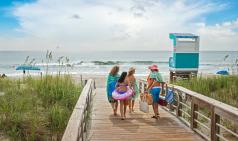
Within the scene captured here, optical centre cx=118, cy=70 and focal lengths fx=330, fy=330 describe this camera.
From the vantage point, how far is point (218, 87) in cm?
1072

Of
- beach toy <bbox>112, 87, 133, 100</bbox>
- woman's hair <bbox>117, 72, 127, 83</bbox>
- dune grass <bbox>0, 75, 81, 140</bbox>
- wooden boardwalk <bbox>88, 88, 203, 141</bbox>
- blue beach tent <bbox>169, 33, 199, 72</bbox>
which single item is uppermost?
blue beach tent <bbox>169, 33, 199, 72</bbox>

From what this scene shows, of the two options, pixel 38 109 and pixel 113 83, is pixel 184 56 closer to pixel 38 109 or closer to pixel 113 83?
pixel 113 83

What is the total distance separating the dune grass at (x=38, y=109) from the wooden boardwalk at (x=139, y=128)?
728mm

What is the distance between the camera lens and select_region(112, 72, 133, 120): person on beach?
7523 millimetres

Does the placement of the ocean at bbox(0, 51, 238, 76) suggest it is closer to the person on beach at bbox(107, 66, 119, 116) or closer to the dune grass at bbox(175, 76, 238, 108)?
the dune grass at bbox(175, 76, 238, 108)

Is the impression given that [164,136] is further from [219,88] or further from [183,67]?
[183,67]

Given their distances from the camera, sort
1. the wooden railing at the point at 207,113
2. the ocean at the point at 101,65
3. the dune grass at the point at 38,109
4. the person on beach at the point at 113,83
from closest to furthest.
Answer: the wooden railing at the point at 207,113 → the dune grass at the point at 38,109 → the person on beach at the point at 113,83 → the ocean at the point at 101,65

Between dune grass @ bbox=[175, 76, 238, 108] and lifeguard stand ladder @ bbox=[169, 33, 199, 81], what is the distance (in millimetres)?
4504

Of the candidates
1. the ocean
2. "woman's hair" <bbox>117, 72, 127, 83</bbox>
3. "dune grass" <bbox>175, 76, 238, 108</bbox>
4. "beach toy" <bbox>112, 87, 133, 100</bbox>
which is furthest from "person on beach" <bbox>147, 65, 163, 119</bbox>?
the ocean

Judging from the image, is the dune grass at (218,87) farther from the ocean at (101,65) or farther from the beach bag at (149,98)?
the beach bag at (149,98)

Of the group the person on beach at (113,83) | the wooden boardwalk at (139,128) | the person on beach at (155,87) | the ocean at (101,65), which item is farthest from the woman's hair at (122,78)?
the ocean at (101,65)

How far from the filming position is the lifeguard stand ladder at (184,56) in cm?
1580

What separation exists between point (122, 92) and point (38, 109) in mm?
1929

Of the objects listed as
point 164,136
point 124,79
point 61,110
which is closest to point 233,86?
point 124,79
